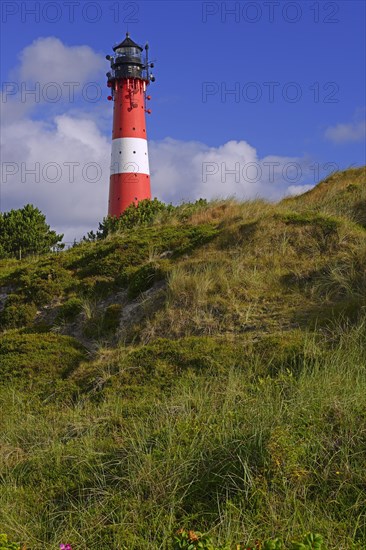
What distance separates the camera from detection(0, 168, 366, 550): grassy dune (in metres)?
4.62

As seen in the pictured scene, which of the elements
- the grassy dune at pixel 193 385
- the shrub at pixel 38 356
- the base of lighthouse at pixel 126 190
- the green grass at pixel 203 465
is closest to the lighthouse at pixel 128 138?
the base of lighthouse at pixel 126 190

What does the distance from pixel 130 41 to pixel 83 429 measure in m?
33.4

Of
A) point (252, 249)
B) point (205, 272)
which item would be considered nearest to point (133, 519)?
point (205, 272)

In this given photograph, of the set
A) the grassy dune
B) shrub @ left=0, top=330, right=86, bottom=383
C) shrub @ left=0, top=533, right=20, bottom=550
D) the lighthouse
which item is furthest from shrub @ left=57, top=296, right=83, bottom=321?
the lighthouse

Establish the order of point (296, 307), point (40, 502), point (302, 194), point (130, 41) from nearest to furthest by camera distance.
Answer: point (40, 502)
point (296, 307)
point (302, 194)
point (130, 41)

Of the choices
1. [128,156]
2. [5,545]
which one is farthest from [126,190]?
[5,545]

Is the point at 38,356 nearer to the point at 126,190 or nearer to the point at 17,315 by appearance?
the point at 17,315

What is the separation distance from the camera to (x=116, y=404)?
7.07 m

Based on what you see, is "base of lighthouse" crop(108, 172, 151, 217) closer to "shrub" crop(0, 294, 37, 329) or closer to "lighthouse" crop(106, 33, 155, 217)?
"lighthouse" crop(106, 33, 155, 217)

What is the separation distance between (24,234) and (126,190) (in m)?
6.43

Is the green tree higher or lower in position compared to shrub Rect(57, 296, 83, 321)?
higher

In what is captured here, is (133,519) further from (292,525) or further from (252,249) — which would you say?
(252,249)

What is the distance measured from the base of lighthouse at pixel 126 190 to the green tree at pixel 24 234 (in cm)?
404

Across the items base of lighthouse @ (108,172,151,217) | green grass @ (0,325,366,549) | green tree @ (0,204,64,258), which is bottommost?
green grass @ (0,325,366,549)
